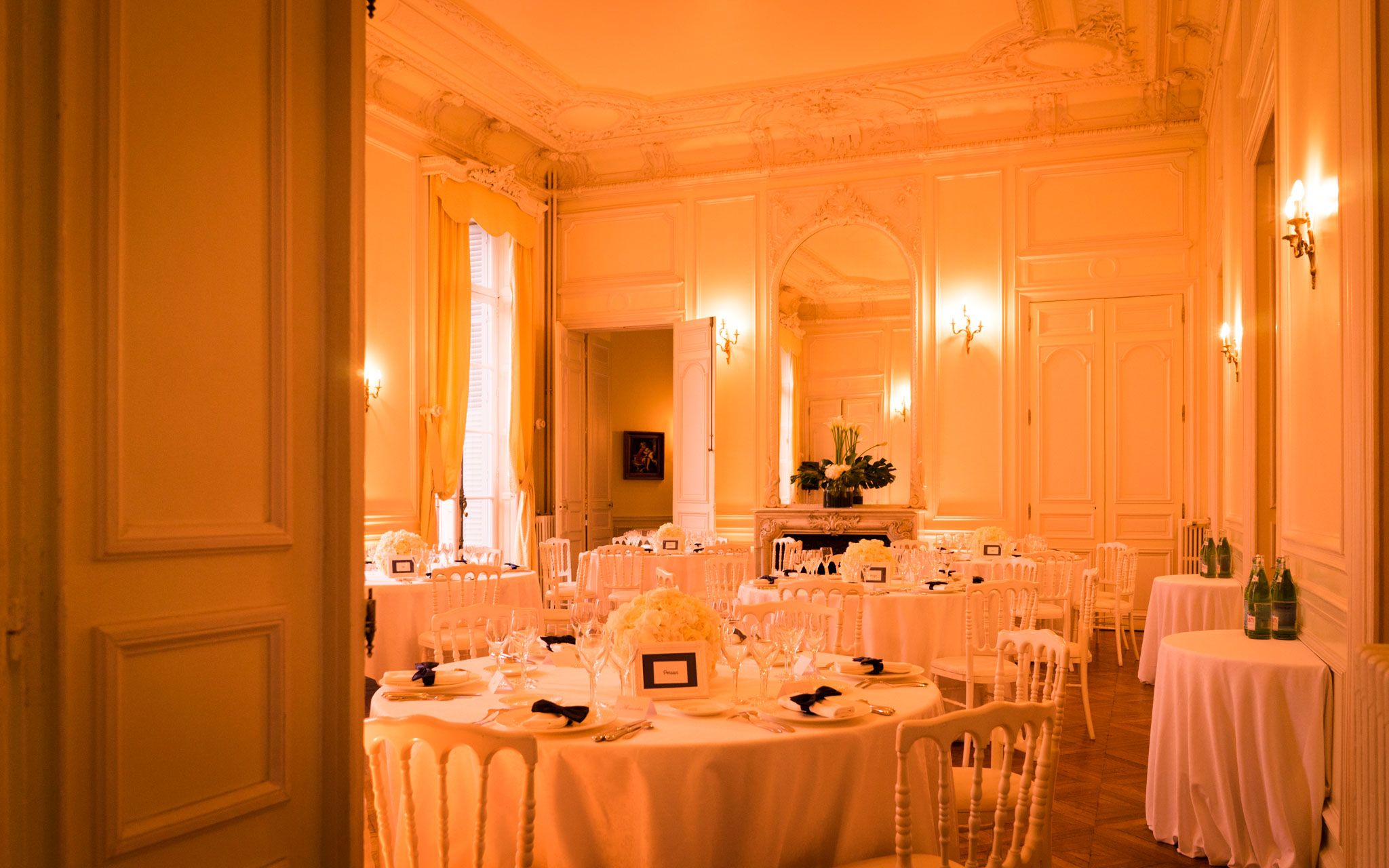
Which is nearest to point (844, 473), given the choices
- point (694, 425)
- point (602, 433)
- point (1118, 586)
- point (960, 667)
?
point (694, 425)

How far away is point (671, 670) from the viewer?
3.16 meters

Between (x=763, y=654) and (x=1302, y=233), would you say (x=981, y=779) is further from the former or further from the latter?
(x=1302, y=233)

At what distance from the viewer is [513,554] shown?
1076 cm

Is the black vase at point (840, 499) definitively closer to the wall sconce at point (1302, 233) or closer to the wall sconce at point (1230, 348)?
the wall sconce at point (1230, 348)

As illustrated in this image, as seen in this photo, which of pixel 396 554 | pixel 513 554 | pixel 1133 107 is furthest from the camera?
pixel 513 554

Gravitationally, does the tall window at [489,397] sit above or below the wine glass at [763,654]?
above

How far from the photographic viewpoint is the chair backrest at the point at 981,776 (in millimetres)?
2287

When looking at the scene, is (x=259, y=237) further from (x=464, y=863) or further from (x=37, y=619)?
(x=464, y=863)

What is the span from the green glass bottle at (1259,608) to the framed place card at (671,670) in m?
2.65

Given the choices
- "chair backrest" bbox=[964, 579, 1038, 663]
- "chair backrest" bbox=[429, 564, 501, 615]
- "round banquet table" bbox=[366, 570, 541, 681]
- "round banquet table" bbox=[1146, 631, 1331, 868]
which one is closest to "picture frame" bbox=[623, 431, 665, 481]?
"chair backrest" bbox=[429, 564, 501, 615]

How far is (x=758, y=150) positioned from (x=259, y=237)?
940 centimetres

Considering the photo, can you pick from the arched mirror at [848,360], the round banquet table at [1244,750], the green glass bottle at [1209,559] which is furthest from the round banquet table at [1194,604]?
the arched mirror at [848,360]

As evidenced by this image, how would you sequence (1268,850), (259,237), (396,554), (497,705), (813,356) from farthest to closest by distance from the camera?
(813,356), (396,554), (1268,850), (497,705), (259,237)

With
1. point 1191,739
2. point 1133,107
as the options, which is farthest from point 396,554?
point 1133,107
